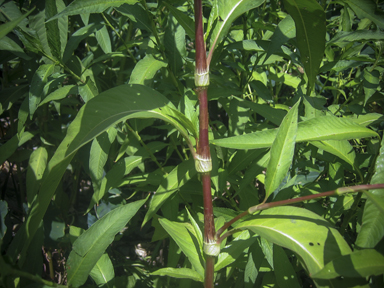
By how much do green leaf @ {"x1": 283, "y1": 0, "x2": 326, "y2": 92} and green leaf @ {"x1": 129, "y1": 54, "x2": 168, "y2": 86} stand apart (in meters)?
0.39

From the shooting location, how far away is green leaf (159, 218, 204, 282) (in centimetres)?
73

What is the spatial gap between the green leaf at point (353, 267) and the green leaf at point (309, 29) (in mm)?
389

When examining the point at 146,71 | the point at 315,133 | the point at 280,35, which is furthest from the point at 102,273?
the point at 280,35

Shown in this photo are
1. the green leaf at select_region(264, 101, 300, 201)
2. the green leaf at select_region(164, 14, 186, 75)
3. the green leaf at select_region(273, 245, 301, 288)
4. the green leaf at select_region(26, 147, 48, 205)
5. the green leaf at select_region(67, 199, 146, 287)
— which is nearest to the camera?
the green leaf at select_region(264, 101, 300, 201)

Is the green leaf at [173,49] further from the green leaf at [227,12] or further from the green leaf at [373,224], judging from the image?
the green leaf at [373,224]

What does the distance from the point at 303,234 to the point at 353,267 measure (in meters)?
0.10

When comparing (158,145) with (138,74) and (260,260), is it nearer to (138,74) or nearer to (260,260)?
(138,74)

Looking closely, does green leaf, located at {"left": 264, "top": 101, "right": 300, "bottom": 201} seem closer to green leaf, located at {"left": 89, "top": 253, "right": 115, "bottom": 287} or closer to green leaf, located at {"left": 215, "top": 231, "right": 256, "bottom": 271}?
green leaf, located at {"left": 215, "top": 231, "right": 256, "bottom": 271}

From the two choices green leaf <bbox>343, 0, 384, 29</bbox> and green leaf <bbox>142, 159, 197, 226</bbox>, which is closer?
green leaf <bbox>343, 0, 384, 29</bbox>

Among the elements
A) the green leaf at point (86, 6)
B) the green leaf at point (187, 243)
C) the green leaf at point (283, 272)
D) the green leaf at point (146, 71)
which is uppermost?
the green leaf at point (86, 6)

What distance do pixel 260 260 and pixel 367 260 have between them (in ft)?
1.42

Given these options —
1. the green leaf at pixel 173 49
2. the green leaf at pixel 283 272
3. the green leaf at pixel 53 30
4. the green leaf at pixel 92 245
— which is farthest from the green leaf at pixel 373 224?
the green leaf at pixel 53 30

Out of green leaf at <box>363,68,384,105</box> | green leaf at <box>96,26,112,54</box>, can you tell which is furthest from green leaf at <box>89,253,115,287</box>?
green leaf at <box>363,68,384,105</box>

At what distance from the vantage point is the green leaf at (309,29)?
63 centimetres
